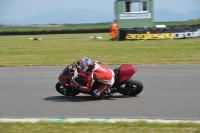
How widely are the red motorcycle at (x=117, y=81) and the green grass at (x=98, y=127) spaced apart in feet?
7.72

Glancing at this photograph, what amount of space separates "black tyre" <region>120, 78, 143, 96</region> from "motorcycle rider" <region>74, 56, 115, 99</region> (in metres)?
0.40

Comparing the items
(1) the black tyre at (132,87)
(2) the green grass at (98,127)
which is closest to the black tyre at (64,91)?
(1) the black tyre at (132,87)

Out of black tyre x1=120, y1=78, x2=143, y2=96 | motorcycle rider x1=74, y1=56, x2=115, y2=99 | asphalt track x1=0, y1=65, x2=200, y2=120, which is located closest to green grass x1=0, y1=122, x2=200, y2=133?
asphalt track x1=0, y1=65, x2=200, y2=120

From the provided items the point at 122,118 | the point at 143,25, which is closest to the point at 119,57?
the point at 122,118

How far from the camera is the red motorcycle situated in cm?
830

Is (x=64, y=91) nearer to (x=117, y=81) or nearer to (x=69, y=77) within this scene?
(x=69, y=77)

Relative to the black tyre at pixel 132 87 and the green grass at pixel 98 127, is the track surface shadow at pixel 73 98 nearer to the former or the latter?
the black tyre at pixel 132 87

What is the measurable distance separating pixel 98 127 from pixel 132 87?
2.88 m

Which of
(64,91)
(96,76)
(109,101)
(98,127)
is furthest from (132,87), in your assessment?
(98,127)

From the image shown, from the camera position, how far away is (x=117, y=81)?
8.40m

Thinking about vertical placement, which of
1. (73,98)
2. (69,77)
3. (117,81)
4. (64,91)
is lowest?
(73,98)

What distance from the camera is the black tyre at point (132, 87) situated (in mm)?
8445

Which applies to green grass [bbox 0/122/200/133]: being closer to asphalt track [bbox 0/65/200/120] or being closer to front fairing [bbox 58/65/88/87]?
asphalt track [bbox 0/65/200/120]

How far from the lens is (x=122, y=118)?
262 inches
